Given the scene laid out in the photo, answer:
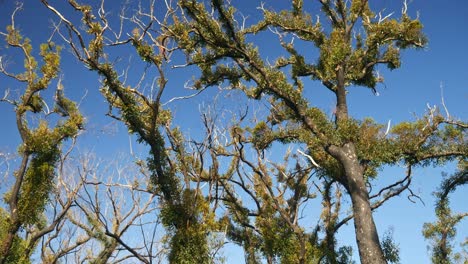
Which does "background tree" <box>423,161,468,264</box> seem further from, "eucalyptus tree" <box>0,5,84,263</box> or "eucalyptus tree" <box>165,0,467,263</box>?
"eucalyptus tree" <box>0,5,84,263</box>

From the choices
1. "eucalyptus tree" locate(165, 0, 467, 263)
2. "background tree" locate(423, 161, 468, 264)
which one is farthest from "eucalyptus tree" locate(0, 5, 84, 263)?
"background tree" locate(423, 161, 468, 264)

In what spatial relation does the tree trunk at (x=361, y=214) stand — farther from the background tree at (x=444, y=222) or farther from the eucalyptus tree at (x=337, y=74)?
the background tree at (x=444, y=222)

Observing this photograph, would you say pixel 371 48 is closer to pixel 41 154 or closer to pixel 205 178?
pixel 205 178

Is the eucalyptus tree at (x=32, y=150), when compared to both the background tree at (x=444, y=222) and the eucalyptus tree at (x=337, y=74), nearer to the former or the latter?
the eucalyptus tree at (x=337, y=74)

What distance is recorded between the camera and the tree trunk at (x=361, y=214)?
34.5 ft

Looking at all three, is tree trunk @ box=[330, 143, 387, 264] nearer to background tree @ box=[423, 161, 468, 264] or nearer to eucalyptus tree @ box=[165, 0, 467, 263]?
eucalyptus tree @ box=[165, 0, 467, 263]

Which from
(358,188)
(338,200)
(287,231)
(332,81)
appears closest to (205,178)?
(287,231)

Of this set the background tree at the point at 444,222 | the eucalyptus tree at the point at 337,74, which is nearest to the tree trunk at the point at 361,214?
the eucalyptus tree at the point at 337,74

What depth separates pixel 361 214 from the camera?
11.2 m

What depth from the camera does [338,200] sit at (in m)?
21.8

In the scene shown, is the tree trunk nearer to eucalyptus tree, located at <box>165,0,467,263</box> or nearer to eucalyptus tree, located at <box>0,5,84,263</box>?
eucalyptus tree, located at <box>165,0,467,263</box>

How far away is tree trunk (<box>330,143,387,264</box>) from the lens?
10.5 m

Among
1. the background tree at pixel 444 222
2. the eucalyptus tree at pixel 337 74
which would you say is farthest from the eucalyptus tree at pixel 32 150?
the background tree at pixel 444 222

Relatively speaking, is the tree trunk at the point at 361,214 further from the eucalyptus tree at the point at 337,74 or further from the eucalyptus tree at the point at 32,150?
the eucalyptus tree at the point at 32,150
